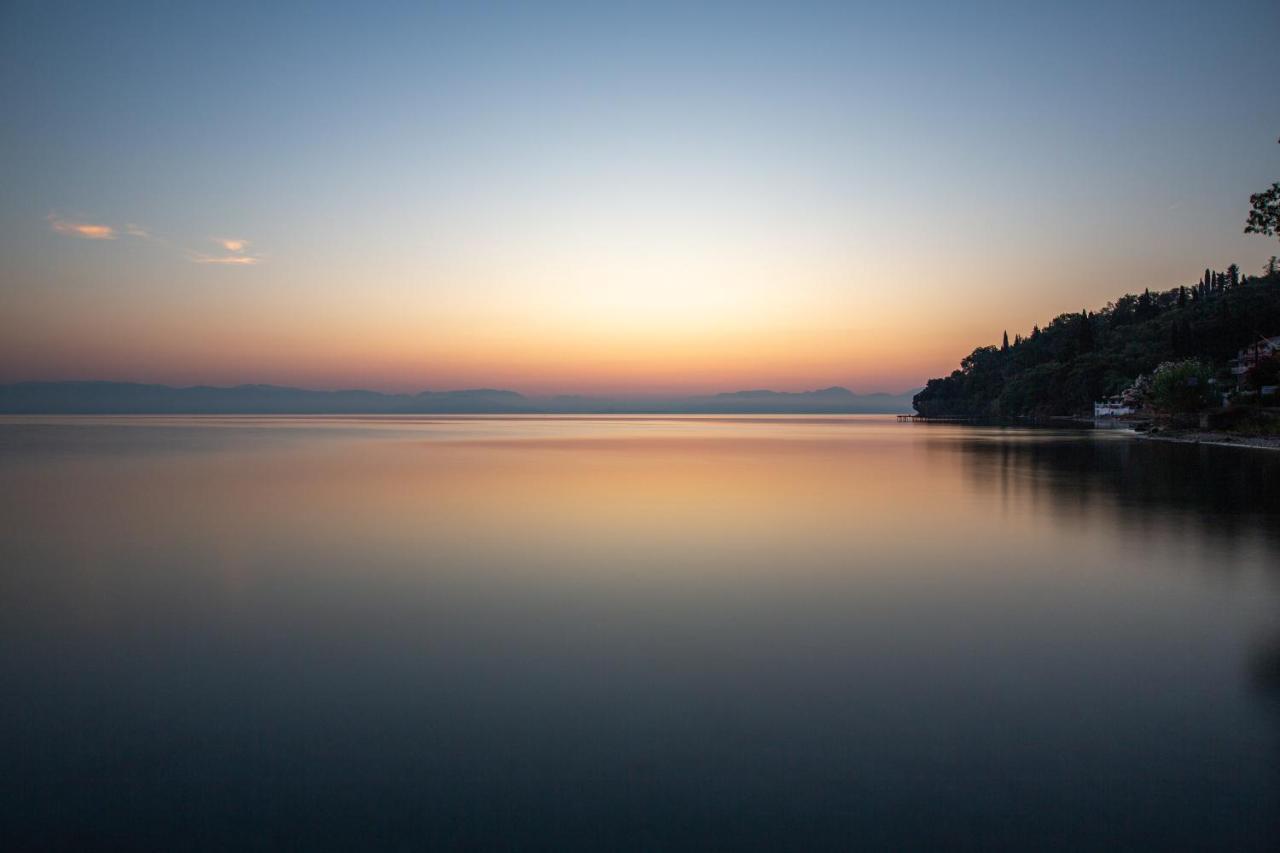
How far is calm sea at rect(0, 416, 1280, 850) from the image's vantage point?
12.9ft

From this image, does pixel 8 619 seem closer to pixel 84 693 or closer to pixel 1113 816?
pixel 84 693

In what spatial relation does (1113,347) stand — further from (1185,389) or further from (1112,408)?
(1185,389)

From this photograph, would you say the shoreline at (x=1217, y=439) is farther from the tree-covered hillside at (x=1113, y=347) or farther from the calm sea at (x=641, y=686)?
the tree-covered hillside at (x=1113, y=347)

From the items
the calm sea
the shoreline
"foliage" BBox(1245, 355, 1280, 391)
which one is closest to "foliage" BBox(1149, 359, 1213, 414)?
the shoreline

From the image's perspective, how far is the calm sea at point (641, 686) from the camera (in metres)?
3.95

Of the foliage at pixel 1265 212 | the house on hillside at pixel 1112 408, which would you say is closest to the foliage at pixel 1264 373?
the foliage at pixel 1265 212

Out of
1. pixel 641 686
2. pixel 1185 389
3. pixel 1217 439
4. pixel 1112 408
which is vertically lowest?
pixel 641 686

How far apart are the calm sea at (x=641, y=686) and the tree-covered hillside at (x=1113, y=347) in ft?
312

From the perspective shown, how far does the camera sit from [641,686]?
590cm

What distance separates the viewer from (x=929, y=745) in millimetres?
4750

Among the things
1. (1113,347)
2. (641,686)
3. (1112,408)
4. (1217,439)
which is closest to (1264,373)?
(1217,439)

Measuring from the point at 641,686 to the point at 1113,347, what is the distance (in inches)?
5260

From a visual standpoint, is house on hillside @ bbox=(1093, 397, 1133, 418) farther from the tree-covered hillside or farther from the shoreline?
the shoreline

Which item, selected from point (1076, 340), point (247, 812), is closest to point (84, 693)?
point (247, 812)
